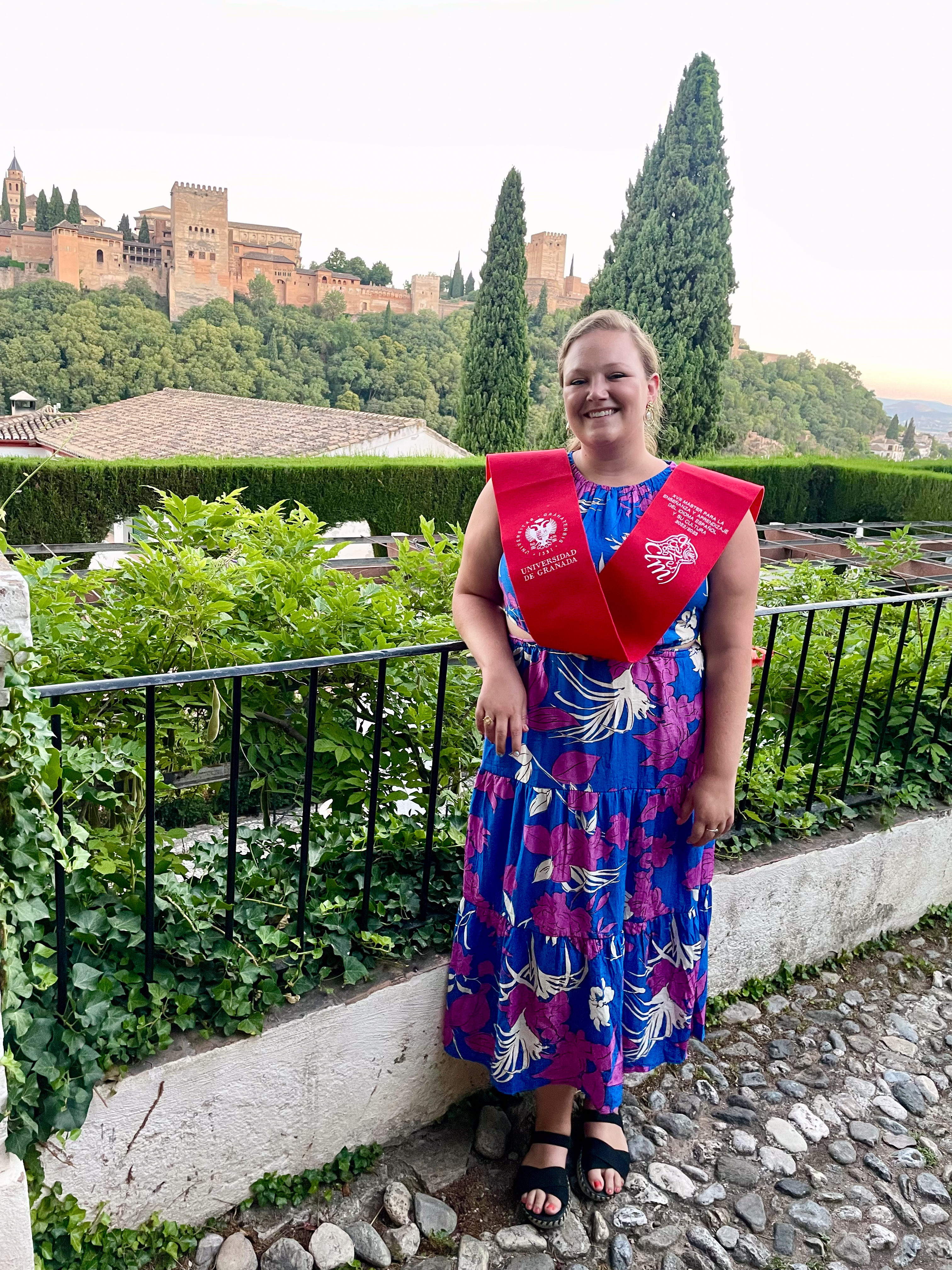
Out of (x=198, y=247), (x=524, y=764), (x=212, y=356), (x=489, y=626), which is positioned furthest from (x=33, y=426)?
(x=524, y=764)

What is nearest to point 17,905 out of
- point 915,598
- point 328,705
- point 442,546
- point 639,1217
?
point 328,705

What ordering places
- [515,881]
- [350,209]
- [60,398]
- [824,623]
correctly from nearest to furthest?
1. [515,881]
2. [824,623]
3. [60,398]
4. [350,209]

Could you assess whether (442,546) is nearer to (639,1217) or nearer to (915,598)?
(915,598)

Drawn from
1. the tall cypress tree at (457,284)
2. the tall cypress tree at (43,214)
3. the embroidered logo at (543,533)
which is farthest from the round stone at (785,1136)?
the tall cypress tree at (457,284)

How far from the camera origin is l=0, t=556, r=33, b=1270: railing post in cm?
106

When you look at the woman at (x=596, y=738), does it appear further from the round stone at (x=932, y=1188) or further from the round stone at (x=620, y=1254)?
the round stone at (x=932, y=1188)

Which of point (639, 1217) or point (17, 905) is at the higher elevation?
point (17, 905)

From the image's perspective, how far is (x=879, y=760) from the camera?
2590mm

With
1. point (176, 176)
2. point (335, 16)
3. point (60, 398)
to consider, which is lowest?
point (60, 398)

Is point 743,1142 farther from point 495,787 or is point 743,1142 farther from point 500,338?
point 500,338

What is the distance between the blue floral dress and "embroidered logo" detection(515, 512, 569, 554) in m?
0.05

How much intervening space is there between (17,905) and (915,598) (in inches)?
88.4

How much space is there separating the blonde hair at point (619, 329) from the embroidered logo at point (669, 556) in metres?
0.21

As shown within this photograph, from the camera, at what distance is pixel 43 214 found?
6209 centimetres
